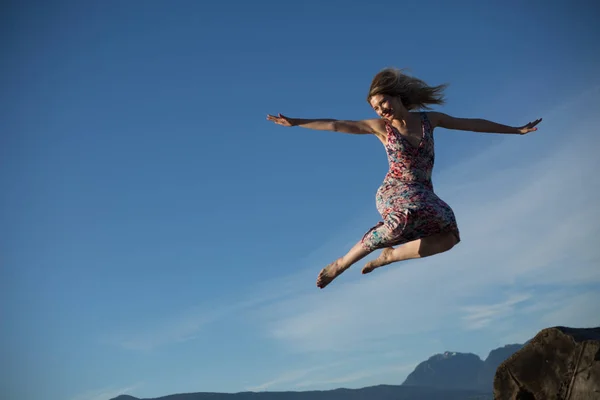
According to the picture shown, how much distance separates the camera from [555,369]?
5.39 metres

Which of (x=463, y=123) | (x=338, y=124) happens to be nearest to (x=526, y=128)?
(x=463, y=123)

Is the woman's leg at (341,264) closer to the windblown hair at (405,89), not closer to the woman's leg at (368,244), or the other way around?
the woman's leg at (368,244)

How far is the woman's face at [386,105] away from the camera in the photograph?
7.69m

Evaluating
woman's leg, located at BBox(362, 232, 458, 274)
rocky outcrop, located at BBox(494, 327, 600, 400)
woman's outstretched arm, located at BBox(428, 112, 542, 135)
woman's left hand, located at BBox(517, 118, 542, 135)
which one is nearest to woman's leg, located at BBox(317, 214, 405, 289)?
woman's leg, located at BBox(362, 232, 458, 274)

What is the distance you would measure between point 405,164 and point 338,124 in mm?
1056

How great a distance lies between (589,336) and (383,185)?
10.8ft

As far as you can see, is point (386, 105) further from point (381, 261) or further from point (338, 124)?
point (381, 261)

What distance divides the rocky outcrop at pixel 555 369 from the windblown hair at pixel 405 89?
12.2 ft

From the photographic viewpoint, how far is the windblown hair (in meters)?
7.72

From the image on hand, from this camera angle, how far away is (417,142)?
765 centimetres

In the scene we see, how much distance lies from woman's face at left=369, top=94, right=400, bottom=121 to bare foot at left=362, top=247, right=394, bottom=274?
195 cm

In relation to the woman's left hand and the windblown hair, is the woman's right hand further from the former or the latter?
the woman's left hand

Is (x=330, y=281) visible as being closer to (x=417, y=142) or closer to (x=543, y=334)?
(x=417, y=142)

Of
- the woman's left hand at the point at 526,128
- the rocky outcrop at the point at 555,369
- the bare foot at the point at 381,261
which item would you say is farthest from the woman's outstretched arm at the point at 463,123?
the rocky outcrop at the point at 555,369
